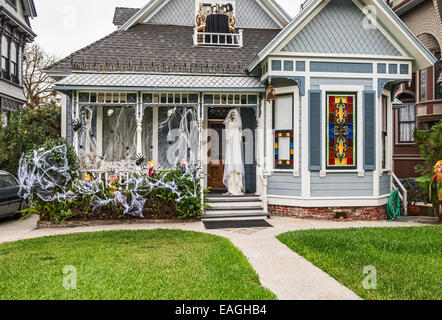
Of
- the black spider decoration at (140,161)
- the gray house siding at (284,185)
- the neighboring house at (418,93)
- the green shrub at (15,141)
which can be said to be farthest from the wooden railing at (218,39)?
the neighboring house at (418,93)

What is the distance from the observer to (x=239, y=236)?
7570 mm

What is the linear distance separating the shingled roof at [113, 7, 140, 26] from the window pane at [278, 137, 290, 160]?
8200 millimetres

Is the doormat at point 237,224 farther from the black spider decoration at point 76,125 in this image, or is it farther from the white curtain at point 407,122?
the white curtain at point 407,122

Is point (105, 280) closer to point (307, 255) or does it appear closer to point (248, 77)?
point (307, 255)

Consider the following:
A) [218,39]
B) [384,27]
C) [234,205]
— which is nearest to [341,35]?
[384,27]

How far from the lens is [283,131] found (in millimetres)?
10031

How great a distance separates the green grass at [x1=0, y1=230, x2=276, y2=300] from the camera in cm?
419

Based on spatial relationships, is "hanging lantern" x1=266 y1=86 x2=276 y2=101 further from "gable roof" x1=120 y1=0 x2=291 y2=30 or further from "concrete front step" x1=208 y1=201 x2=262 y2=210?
"gable roof" x1=120 y1=0 x2=291 y2=30

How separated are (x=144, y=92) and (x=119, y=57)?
1673 mm

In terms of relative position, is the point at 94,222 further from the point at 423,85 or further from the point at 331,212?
the point at 423,85

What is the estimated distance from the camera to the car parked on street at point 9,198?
947 cm

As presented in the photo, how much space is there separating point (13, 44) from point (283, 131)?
53.4ft
